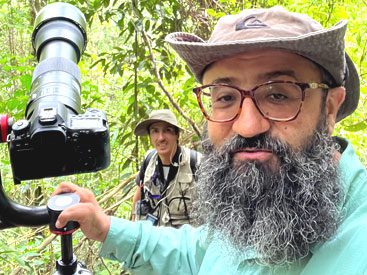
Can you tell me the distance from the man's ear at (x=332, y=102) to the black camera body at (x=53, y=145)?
2.15ft

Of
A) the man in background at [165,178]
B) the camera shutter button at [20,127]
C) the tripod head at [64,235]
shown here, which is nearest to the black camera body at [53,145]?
the camera shutter button at [20,127]

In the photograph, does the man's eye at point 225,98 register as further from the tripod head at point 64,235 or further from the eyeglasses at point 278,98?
the tripod head at point 64,235

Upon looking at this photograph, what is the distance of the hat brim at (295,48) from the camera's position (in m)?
1.14

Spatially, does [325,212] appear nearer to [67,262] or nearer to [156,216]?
[67,262]

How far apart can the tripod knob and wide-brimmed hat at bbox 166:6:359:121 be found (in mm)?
564

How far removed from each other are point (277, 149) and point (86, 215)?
636mm

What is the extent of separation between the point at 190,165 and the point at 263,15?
2.32 metres

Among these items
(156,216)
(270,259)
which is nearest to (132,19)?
(156,216)

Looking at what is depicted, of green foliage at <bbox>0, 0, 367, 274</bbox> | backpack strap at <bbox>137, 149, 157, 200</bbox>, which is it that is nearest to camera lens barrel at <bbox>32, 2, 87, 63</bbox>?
green foliage at <bbox>0, 0, 367, 274</bbox>

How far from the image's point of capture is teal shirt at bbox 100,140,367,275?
3.43 ft

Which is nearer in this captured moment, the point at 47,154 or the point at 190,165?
the point at 47,154

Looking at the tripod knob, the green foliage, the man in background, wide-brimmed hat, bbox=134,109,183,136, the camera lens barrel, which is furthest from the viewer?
wide-brimmed hat, bbox=134,109,183,136

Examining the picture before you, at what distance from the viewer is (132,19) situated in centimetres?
322

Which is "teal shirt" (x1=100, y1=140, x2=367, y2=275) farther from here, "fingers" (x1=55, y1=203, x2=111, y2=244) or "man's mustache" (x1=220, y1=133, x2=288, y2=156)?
"man's mustache" (x1=220, y1=133, x2=288, y2=156)
